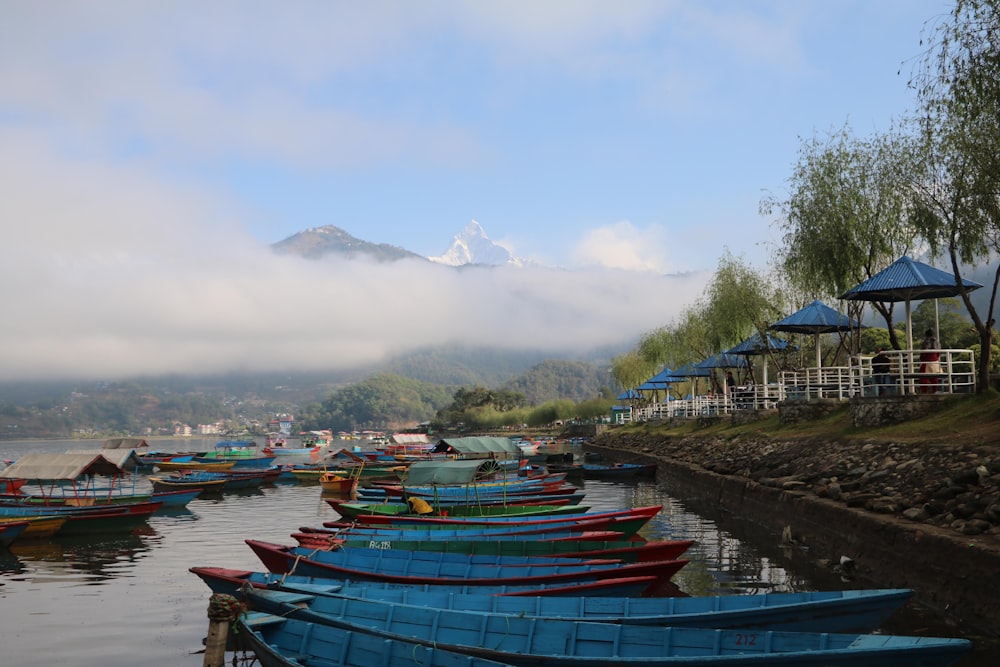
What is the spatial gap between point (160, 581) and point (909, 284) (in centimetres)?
2260

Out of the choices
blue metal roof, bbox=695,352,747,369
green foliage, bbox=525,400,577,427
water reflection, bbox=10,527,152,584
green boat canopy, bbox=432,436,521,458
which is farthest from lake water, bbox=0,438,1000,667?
green foliage, bbox=525,400,577,427

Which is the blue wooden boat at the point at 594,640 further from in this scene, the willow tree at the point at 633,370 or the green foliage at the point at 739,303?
the willow tree at the point at 633,370

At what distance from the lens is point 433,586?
13.2m

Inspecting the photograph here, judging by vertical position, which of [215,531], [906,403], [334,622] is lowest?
[215,531]

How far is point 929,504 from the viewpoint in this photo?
14695 mm

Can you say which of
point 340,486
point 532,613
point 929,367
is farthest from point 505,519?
point 340,486

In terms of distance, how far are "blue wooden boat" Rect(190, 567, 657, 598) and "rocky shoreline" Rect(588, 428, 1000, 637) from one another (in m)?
4.57

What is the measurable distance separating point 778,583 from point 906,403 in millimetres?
10038

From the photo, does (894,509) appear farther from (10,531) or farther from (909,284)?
(10,531)

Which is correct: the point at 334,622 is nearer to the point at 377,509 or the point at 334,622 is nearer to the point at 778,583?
the point at 778,583

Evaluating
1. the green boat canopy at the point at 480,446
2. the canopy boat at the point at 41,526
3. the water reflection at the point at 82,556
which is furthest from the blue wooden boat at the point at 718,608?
the green boat canopy at the point at 480,446

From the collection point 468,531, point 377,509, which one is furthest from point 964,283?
point 377,509

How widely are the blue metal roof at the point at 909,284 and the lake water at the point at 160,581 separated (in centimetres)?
867

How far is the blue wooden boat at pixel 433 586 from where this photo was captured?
12.4 meters
